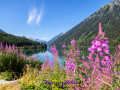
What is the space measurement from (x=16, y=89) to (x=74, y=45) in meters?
3.54

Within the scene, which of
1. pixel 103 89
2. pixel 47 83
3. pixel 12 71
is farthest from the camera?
pixel 12 71

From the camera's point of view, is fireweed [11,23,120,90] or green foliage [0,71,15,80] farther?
green foliage [0,71,15,80]

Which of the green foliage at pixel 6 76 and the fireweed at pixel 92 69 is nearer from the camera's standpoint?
the fireweed at pixel 92 69

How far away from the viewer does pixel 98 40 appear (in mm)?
1432

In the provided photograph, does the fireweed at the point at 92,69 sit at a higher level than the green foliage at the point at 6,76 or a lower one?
Answer: higher

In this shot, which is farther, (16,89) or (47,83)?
(16,89)

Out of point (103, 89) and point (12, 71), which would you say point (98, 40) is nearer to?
point (103, 89)

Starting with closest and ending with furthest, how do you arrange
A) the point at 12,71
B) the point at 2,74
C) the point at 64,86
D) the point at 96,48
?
the point at 96,48, the point at 64,86, the point at 2,74, the point at 12,71

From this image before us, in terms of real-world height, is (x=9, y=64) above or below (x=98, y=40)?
below

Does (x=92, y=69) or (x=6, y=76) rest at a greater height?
(x=92, y=69)

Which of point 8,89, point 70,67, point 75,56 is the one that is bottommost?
point 8,89

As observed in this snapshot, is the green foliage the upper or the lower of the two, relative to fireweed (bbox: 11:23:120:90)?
lower

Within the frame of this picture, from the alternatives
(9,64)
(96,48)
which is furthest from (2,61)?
(96,48)

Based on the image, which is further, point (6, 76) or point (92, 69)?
point (6, 76)
